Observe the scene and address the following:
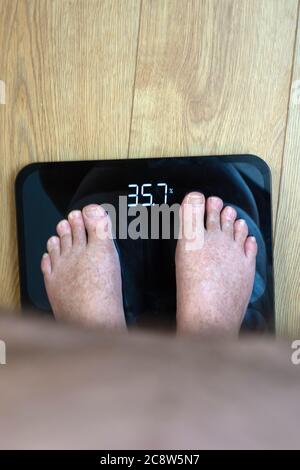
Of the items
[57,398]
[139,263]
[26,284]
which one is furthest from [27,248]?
[57,398]

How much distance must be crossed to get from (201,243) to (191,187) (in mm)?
89

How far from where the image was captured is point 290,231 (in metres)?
0.77

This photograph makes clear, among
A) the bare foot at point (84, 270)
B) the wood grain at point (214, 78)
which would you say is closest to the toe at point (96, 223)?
the bare foot at point (84, 270)

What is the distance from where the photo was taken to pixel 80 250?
33.2 inches

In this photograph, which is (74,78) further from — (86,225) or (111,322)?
(111,322)

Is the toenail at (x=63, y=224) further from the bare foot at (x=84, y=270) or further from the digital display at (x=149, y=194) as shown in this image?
the digital display at (x=149, y=194)

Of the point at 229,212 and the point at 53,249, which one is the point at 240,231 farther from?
the point at 53,249

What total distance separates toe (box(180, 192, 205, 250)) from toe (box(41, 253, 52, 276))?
0.74 feet

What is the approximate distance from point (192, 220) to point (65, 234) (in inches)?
8.3

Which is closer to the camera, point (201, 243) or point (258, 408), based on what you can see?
point (258, 408)

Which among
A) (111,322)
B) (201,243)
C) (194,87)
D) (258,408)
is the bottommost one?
(258,408)

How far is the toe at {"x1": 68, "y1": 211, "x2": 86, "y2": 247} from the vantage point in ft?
2.72

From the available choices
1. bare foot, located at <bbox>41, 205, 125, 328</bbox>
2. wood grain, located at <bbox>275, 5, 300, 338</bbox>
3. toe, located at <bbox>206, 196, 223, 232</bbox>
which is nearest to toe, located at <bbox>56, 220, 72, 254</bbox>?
bare foot, located at <bbox>41, 205, 125, 328</bbox>

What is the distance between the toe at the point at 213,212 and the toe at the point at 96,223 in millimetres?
160
